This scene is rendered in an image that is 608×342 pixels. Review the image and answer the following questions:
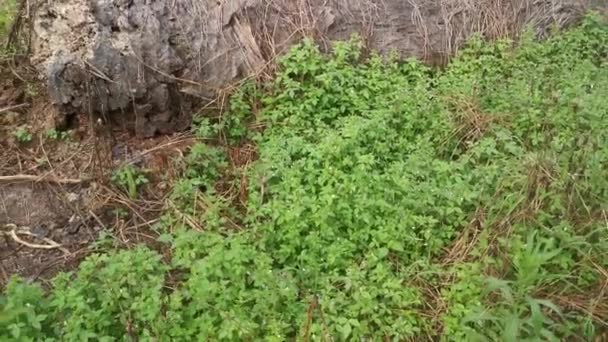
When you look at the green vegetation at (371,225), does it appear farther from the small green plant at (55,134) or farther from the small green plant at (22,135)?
the small green plant at (22,135)

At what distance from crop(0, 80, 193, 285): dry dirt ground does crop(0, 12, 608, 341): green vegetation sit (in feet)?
0.76

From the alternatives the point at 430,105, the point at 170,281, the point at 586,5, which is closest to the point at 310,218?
the point at 170,281

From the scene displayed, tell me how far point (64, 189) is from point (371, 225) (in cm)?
186

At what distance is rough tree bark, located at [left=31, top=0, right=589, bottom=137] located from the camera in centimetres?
387

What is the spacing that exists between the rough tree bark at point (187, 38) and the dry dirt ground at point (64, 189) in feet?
0.65

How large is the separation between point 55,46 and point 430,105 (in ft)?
7.82

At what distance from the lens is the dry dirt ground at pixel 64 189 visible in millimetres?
3447

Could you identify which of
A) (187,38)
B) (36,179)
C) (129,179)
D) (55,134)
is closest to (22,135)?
(55,134)

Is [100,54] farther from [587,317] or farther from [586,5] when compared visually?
[586,5]

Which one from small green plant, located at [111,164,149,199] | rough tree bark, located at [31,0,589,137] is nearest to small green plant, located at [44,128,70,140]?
rough tree bark, located at [31,0,589,137]

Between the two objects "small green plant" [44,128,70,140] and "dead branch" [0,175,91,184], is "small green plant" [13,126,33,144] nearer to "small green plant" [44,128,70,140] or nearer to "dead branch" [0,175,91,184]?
"small green plant" [44,128,70,140]

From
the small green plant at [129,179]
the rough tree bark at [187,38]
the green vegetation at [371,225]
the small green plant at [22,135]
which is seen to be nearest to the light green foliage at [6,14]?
the rough tree bark at [187,38]

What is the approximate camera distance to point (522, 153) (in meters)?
3.51

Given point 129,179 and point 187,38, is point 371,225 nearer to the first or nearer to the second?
point 129,179
